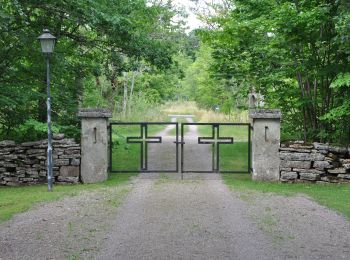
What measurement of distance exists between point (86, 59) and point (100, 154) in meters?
4.64

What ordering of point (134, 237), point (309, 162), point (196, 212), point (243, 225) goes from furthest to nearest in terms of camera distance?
point (309, 162) → point (196, 212) → point (243, 225) → point (134, 237)

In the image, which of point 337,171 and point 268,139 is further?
point 268,139

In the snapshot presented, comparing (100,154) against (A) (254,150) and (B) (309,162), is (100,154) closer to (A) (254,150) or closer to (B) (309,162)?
(A) (254,150)

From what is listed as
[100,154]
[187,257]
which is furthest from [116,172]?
[187,257]

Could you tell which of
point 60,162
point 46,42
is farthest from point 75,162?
point 46,42

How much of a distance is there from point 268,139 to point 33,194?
500cm

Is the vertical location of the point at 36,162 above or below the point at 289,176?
above

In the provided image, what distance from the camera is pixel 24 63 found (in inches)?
520

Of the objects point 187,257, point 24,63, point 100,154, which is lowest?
point 187,257

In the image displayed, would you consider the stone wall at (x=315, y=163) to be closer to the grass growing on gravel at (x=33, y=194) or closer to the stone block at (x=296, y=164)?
the stone block at (x=296, y=164)

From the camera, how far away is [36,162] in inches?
451

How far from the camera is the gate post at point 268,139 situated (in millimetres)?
11188

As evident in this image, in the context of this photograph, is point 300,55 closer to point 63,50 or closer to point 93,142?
point 93,142

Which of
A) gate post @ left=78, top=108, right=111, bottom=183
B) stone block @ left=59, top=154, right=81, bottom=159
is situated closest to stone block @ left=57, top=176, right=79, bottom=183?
gate post @ left=78, top=108, right=111, bottom=183
